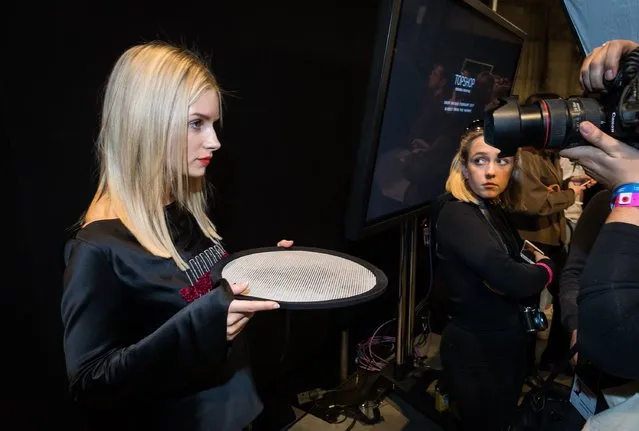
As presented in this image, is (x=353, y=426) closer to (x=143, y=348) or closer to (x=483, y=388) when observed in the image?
(x=483, y=388)

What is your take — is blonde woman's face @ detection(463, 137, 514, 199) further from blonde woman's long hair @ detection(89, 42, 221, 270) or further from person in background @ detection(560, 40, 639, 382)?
blonde woman's long hair @ detection(89, 42, 221, 270)

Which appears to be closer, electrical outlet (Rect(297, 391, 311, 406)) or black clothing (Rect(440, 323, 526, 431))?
black clothing (Rect(440, 323, 526, 431))

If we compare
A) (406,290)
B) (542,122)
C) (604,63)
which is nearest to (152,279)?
(542,122)

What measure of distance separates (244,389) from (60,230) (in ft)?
2.09

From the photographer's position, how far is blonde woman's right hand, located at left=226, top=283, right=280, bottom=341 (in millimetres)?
761

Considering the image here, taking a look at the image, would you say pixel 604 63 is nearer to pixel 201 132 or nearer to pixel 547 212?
pixel 201 132

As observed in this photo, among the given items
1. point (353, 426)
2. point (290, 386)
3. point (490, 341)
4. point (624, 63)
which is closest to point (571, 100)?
point (624, 63)

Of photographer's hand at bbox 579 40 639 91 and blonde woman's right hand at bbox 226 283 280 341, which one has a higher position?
photographer's hand at bbox 579 40 639 91

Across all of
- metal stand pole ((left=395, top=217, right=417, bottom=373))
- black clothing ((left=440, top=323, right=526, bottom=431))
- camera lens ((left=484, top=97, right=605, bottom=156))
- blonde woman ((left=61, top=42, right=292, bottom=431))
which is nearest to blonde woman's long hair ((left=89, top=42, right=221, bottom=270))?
blonde woman ((left=61, top=42, right=292, bottom=431))

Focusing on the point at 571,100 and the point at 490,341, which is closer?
the point at 571,100

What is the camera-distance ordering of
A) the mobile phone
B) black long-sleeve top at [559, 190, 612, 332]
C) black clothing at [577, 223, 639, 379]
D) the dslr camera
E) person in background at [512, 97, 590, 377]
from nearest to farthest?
black clothing at [577, 223, 639, 379] < the dslr camera < black long-sleeve top at [559, 190, 612, 332] < the mobile phone < person in background at [512, 97, 590, 377]

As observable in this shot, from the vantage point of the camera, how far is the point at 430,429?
2.12m

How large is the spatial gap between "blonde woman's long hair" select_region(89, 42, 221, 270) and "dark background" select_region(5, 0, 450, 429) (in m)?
0.33

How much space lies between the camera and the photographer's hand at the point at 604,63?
2.61ft
